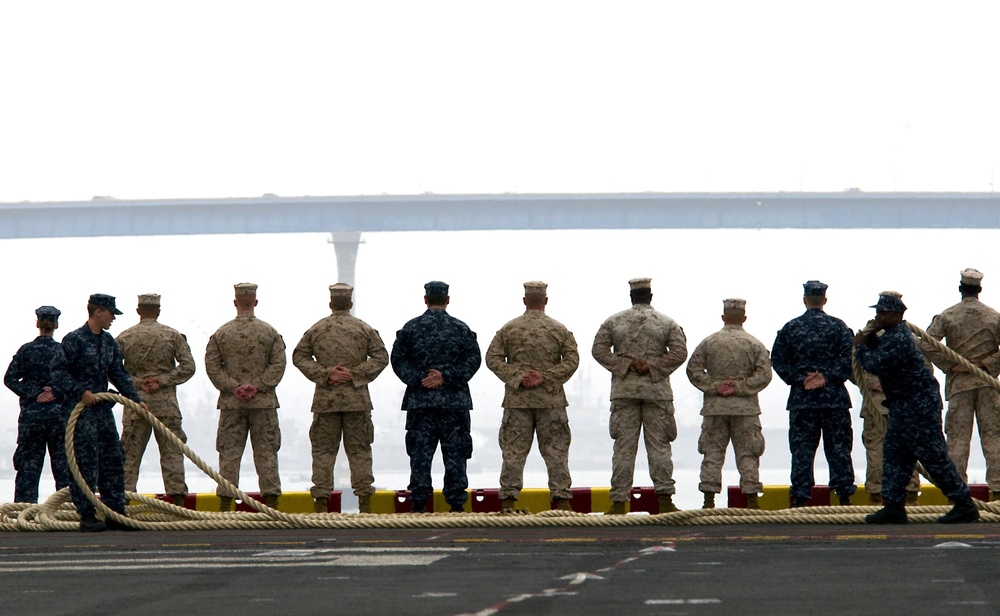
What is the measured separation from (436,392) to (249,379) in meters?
1.97

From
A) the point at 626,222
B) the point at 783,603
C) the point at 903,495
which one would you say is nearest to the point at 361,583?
the point at 783,603

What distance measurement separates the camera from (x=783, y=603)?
22.7ft

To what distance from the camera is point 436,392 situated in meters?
14.5

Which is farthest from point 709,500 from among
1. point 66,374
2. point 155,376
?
point 66,374

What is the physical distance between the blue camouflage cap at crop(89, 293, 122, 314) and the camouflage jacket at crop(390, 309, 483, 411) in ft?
8.65

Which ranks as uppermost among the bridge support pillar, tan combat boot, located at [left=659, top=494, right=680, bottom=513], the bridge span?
the bridge span

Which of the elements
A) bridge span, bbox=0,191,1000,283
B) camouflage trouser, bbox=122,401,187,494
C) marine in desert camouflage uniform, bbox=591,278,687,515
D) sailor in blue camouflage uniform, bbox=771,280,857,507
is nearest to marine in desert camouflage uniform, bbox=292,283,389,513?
Result: camouflage trouser, bbox=122,401,187,494

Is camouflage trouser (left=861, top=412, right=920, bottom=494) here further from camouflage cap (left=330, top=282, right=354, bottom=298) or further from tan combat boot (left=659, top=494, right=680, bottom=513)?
camouflage cap (left=330, top=282, right=354, bottom=298)

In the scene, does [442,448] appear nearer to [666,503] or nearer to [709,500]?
[666,503]

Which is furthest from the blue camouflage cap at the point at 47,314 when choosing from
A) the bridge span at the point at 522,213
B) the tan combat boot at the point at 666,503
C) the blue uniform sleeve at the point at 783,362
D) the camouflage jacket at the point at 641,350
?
the bridge span at the point at 522,213

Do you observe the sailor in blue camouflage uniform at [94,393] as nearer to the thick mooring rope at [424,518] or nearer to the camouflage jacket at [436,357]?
the thick mooring rope at [424,518]

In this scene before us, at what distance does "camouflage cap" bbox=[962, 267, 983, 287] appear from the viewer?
48.5ft

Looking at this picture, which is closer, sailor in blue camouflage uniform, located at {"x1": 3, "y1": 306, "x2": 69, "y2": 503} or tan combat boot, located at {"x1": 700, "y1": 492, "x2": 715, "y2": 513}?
tan combat boot, located at {"x1": 700, "y1": 492, "x2": 715, "y2": 513}

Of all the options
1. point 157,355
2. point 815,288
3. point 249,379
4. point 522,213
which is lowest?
point 249,379
